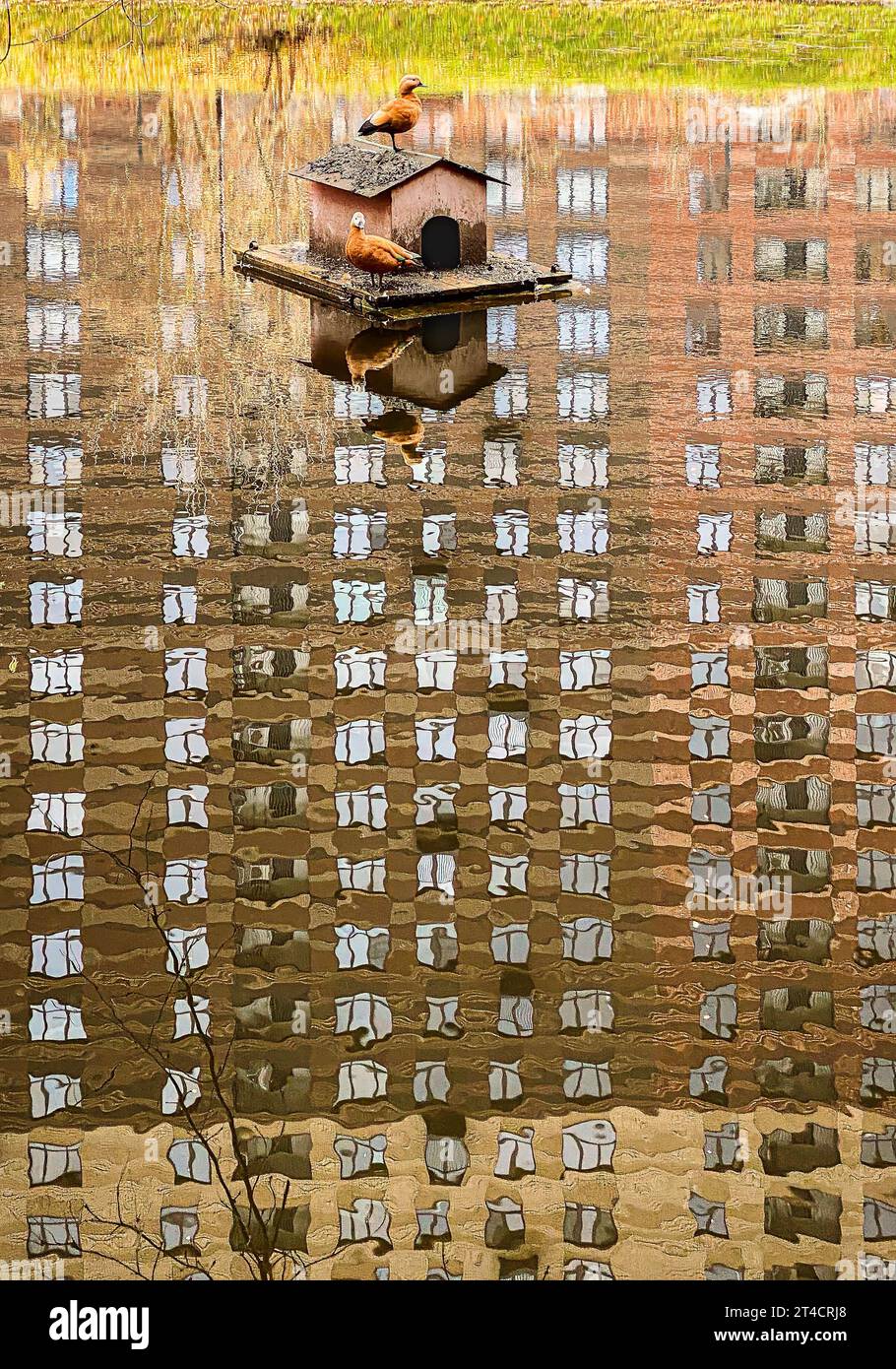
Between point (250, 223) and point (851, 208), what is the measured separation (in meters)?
9.43

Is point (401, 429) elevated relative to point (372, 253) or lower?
lower

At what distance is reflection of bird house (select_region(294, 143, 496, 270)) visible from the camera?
23797 millimetres

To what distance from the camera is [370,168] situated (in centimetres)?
2428

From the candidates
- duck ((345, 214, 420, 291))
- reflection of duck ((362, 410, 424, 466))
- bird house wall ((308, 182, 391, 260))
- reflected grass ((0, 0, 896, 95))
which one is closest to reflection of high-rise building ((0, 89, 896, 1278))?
reflection of duck ((362, 410, 424, 466))

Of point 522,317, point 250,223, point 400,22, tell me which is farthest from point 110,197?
point 400,22

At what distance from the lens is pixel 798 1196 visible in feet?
26.8

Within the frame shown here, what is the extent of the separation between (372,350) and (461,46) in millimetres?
27695

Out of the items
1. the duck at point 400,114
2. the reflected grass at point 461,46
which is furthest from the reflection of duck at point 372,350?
the reflected grass at point 461,46

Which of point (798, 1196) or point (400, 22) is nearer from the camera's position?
point (798, 1196)

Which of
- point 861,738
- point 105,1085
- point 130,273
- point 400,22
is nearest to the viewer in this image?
point 105,1085

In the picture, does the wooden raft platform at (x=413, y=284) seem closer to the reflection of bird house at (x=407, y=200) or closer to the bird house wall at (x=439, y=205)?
the reflection of bird house at (x=407, y=200)

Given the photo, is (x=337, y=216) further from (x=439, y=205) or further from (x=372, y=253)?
(x=372, y=253)

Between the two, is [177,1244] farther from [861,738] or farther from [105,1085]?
[861,738]

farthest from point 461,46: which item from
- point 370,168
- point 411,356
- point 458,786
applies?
point 458,786
